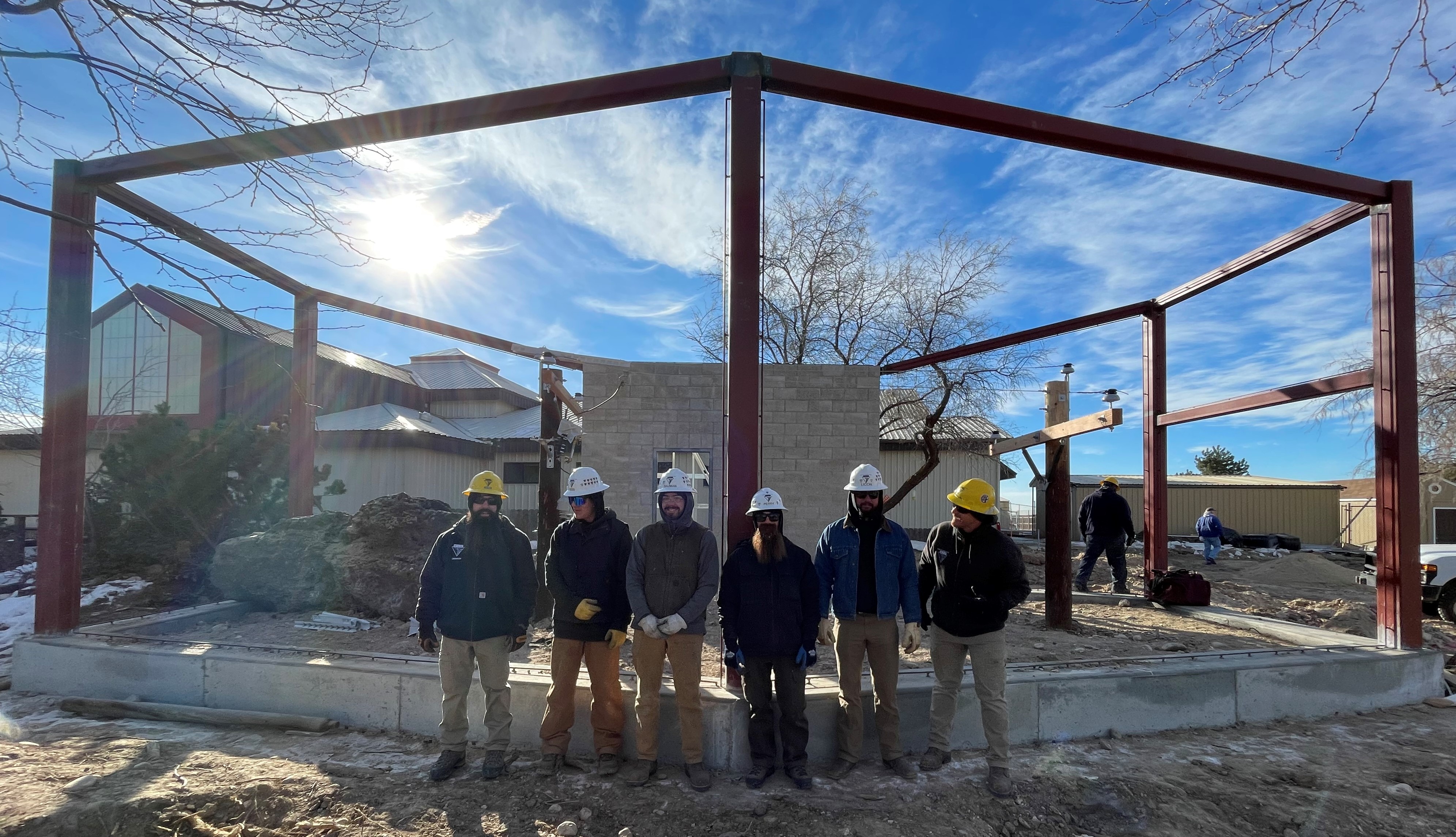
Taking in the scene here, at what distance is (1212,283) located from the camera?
9.22m

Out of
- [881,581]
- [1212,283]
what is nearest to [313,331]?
[881,581]

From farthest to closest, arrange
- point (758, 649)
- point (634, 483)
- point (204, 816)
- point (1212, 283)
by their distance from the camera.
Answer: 1. point (634, 483)
2. point (1212, 283)
3. point (758, 649)
4. point (204, 816)

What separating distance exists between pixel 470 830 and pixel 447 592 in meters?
1.46

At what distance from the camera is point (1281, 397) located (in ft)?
26.9

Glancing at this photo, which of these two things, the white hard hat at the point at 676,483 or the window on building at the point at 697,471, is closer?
the white hard hat at the point at 676,483

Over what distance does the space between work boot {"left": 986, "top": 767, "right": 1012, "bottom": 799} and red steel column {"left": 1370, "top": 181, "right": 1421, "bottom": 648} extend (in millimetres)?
4936

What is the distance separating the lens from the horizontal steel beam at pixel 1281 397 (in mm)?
7211

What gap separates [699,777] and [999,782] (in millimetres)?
1818

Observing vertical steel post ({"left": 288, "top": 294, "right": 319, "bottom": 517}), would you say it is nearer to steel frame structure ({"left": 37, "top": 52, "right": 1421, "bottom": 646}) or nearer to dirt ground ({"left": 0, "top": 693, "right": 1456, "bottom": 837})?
steel frame structure ({"left": 37, "top": 52, "right": 1421, "bottom": 646})

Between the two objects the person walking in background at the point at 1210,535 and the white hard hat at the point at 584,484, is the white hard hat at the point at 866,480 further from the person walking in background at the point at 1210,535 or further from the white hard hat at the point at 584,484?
the person walking in background at the point at 1210,535

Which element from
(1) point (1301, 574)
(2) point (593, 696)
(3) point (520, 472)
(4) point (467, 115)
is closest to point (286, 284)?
(4) point (467, 115)

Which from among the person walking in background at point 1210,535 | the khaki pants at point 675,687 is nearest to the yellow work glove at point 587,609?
the khaki pants at point 675,687

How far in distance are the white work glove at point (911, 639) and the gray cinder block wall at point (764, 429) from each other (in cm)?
571

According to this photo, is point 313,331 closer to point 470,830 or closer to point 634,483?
point 634,483
